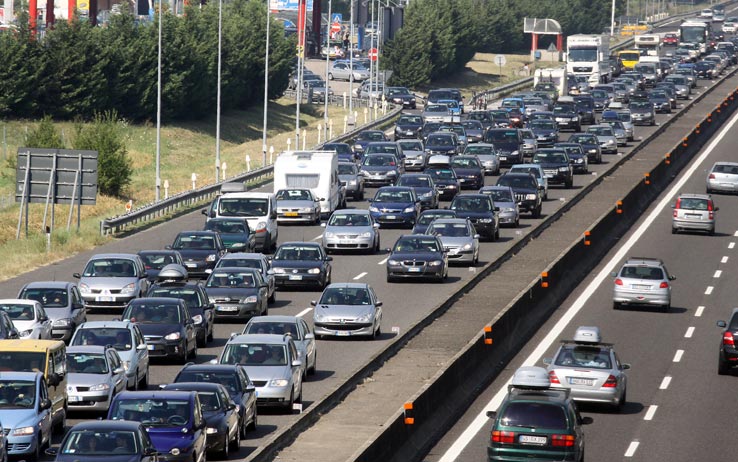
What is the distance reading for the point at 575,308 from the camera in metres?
45.7

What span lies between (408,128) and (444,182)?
73.8 feet

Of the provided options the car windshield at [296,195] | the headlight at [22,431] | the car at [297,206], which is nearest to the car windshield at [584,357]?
the headlight at [22,431]

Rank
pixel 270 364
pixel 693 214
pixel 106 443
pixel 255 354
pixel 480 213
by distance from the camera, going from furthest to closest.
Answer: pixel 693 214, pixel 480 213, pixel 255 354, pixel 270 364, pixel 106 443

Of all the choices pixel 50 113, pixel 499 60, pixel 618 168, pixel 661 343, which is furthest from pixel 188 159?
pixel 661 343

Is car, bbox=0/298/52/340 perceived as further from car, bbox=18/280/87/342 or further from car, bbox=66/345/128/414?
car, bbox=66/345/128/414

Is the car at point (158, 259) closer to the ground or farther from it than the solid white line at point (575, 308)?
farther from it

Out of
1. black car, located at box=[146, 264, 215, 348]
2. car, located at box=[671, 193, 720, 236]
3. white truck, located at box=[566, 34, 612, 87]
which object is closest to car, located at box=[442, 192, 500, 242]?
car, located at box=[671, 193, 720, 236]

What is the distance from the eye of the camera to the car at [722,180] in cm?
7125

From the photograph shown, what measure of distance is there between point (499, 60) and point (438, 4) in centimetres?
2017

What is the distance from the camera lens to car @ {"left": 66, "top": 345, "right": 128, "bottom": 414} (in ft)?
97.0

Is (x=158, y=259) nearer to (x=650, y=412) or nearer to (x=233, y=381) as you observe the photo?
(x=233, y=381)

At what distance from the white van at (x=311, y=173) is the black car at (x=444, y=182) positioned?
639cm

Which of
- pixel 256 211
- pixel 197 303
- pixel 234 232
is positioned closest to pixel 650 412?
pixel 197 303

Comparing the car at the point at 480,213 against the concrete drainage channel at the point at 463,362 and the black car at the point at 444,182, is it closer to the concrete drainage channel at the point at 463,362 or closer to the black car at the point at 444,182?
the concrete drainage channel at the point at 463,362
